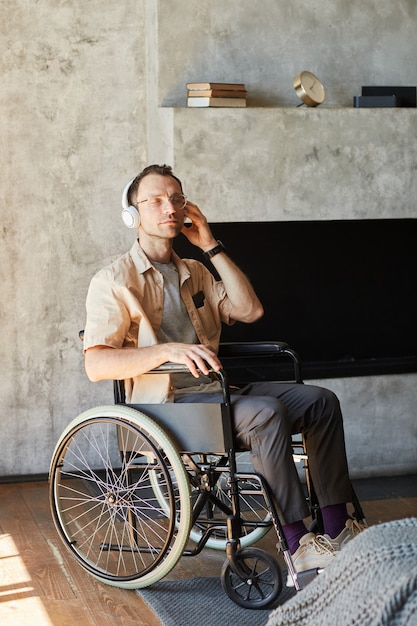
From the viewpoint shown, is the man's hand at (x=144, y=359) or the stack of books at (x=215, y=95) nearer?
the man's hand at (x=144, y=359)

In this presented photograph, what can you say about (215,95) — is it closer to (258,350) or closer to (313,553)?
(258,350)

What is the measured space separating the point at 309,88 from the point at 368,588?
3059 millimetres

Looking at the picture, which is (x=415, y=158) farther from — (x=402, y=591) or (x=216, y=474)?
(x=402, y=591)

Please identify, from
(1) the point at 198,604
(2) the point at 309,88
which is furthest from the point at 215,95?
(1) the point at 198,604

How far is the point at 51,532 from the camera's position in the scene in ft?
10.9

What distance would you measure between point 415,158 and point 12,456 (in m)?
2.08

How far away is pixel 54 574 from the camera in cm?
292

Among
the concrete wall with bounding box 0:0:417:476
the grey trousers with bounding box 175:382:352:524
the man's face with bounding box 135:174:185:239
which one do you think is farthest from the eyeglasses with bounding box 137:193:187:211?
the concrete wall with bounding box 0:0:417:476

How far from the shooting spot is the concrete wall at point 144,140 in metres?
3.79

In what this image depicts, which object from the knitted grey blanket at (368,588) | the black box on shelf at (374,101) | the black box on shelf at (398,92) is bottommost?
the knitted grey blanket at (368,588)

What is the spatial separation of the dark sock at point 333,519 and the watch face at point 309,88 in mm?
1809

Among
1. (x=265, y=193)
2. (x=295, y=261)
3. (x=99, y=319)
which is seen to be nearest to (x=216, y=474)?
(x=99, y=319)

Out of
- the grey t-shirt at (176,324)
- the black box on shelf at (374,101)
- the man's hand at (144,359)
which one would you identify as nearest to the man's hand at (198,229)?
the grey t-shirt at (176,324)

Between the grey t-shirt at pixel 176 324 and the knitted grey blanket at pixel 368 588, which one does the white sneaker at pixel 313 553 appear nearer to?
the grey t-shirt at pixel 176 324
